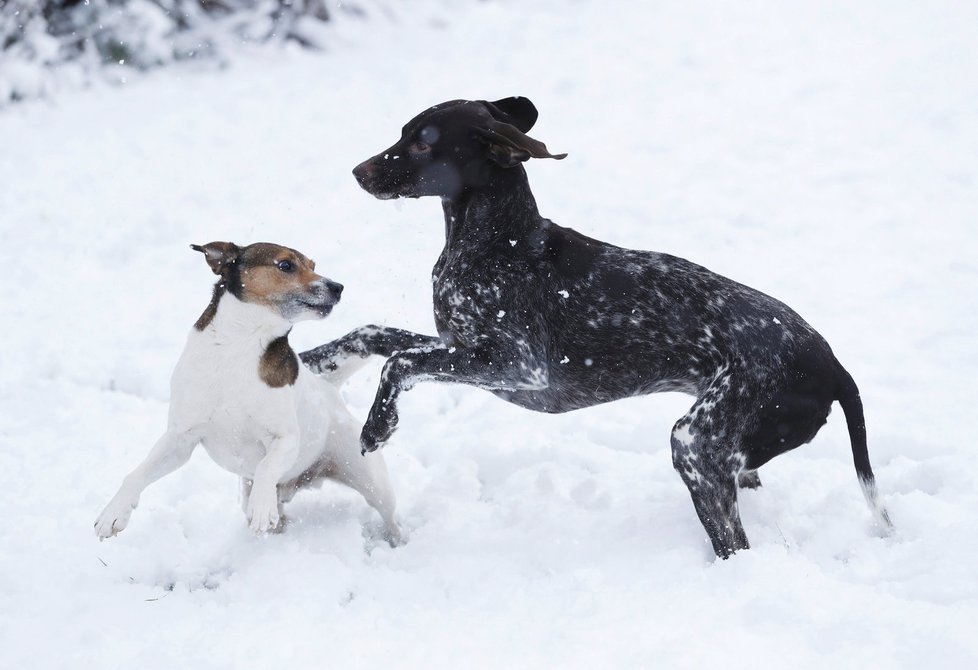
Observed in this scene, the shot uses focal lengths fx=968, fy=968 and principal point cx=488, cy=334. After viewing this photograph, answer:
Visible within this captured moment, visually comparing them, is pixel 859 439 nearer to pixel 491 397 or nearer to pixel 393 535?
pixel 393 535

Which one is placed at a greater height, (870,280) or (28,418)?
(870,280)

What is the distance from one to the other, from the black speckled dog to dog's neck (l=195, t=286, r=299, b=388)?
1.76ft

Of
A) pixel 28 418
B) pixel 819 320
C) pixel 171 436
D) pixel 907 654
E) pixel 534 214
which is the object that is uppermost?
pixel 534 214

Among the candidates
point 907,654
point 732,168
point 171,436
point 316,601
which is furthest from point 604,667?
point 732,168

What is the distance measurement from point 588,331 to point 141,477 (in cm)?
215

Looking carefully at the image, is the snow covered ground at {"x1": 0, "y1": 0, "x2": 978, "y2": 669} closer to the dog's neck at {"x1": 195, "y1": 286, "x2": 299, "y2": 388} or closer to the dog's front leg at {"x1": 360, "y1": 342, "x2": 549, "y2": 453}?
the dog's front leg at {"x1": 360, "y1": 342, "x2": 549, "y2": 453}

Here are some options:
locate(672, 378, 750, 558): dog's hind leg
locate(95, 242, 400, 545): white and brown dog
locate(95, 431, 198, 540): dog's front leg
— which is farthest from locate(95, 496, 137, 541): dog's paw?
locate(672, 378, 750, 558): dog's hind leg

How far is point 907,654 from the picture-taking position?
3311 millimetres

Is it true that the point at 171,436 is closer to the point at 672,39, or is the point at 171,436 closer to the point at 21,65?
the point at 21,65

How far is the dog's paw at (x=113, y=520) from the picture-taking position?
13.6 feet

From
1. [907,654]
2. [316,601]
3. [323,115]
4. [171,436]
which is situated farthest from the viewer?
[323,115]

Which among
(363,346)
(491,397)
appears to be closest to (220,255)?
(363,346)

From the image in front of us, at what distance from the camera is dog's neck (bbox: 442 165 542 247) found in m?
4.75

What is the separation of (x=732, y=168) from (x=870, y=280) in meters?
2.28
